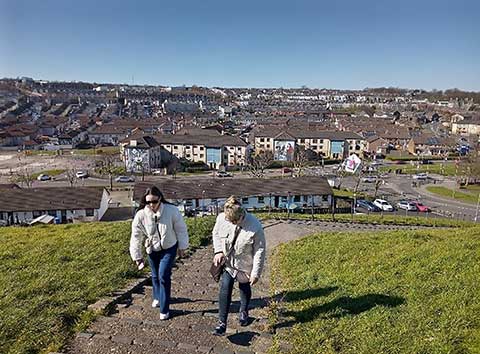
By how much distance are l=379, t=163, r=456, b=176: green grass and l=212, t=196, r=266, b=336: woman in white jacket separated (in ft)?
163

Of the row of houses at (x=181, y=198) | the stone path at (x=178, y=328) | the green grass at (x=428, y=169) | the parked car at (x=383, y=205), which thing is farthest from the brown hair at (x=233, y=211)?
the green grass at (x=428, y=169)

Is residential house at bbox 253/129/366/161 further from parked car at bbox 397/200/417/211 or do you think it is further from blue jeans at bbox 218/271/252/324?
blue jeans at bbox 218/271/252/324

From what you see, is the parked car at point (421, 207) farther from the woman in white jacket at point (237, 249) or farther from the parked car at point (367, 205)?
the woman in white jacket at point (237, 249)

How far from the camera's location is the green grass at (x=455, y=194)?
117ft

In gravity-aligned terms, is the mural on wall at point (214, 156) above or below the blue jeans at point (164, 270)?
below

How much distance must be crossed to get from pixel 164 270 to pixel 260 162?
154 feet

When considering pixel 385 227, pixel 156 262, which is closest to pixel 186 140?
pixel 385 227

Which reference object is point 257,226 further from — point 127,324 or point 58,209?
point 58,209

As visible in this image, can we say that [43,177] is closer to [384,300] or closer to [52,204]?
[52,204]

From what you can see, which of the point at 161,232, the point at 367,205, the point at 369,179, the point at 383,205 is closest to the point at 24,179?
the point at 367,205

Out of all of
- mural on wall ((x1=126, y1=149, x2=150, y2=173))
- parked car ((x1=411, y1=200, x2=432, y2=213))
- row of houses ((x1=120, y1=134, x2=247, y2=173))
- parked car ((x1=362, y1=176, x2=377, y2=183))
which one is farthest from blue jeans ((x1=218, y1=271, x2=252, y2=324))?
row of houses ((x1=120, y1=134, x2=247, y2=173))

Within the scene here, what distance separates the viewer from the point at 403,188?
40.4 m

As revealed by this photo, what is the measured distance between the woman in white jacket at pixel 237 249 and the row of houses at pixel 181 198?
897 inches

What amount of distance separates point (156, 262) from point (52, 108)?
444 feet
